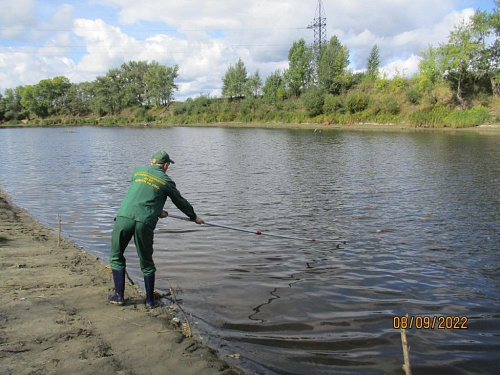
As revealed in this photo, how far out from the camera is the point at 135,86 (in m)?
127

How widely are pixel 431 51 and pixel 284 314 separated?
66652 mm

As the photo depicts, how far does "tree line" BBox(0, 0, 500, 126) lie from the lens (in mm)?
59812

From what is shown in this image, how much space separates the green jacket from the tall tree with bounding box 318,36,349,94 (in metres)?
80.6

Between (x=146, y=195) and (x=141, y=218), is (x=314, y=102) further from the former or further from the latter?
(x=141, y=218)

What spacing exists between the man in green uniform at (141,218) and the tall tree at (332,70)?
8060 cm

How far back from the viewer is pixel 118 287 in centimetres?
612

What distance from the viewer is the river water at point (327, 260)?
217 inches

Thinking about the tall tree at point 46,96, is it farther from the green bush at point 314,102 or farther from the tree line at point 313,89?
the green bush at point 314,102

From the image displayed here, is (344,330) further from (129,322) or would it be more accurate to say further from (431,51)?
(431,51)

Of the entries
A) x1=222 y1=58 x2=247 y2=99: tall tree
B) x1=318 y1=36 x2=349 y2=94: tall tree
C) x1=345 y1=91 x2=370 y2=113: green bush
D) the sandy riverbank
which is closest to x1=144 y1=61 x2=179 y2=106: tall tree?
x1=222 y1=58 x2=247 y2=99: tall tree

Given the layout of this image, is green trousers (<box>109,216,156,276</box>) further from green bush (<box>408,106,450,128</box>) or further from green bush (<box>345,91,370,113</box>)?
green bush (<box>345,91,370,113</box>)

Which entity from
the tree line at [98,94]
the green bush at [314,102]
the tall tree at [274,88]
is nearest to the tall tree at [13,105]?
the tree line at [98,94]
